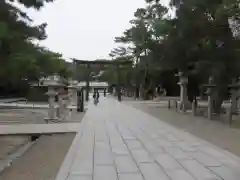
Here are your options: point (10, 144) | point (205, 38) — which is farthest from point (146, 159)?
point (205, 38)

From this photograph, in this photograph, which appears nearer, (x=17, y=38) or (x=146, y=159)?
(x=146, y=159)

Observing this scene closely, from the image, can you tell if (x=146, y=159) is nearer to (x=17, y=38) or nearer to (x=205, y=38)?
(x=17, y=38)

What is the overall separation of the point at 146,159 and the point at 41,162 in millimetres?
2390

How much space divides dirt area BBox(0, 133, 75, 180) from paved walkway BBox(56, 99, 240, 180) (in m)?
0.25

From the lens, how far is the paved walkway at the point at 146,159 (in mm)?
6841

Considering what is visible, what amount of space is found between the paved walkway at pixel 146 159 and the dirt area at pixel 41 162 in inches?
9.7

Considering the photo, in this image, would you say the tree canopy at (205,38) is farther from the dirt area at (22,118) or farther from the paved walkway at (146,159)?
the dirt area at (22,118)

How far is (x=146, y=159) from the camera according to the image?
840 cm

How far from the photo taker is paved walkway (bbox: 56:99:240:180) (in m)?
6.84

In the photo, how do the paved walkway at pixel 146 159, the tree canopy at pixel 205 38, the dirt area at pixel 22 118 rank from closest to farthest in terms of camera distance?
the paved walkway at pixel 146 159 → the tree canopy at pixel 205 38 → the dirt area at pixel 22 118

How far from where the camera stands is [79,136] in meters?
12.5

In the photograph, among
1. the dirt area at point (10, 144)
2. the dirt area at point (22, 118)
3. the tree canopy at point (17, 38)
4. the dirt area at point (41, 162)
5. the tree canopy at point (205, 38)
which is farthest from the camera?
the dirt area at point (22, 118)

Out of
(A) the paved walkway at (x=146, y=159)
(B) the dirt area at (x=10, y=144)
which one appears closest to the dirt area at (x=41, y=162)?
(A) the paved walkway at (x=146, y=159)

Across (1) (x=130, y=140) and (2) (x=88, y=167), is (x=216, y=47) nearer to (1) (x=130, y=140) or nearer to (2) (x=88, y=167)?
(1) (x=130, y=140)
